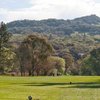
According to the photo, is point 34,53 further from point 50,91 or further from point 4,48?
point 50,91

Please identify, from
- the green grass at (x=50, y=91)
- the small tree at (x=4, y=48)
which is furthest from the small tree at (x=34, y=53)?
the green grass at (x=50, y=91)

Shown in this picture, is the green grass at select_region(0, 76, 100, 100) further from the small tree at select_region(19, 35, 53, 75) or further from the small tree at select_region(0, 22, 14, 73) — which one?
the small tree at select_region(19, 35, 53, 75)

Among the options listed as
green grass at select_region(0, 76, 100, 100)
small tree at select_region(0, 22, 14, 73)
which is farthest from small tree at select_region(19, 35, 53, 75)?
green grass at select_region(0, 76, 100, 100)

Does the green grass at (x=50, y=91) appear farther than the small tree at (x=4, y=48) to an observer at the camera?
No

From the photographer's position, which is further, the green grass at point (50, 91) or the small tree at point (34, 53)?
the small tree at point (34, 53)

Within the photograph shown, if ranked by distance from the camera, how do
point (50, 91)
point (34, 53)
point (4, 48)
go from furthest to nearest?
point (34, 53) → point (4, 48) → point (50, 91)

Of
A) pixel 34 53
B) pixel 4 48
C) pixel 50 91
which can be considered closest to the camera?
pixel 50 91

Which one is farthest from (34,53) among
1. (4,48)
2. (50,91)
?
(50,91)

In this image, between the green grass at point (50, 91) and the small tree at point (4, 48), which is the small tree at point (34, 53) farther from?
the green grass at point (50, 91)

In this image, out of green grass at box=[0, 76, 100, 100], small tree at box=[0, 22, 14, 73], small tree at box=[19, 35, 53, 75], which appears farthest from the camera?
small tree at box=[19, 35, 53, 75]

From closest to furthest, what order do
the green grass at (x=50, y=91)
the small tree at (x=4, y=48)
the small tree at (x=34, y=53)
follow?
the green grass at (x=50, y=91), the small tree at (x=4, y=48), the small tree at (x=34, y=53)

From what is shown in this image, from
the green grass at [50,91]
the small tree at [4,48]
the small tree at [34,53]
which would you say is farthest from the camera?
the small tree at [34,53]

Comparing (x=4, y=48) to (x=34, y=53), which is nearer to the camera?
(x=4, y=48)

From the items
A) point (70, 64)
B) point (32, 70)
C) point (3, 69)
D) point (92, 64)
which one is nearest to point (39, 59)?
point (32, 70)
